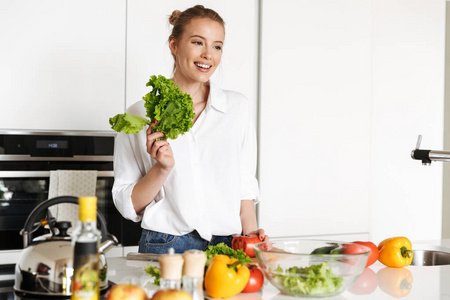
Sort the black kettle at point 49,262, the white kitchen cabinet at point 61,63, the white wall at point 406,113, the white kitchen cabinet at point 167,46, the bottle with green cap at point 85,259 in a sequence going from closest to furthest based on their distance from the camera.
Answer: the bottle with green cap at point 85,259 < the black kettle at point 49,262 < the white kitchen cabinet at point 61,63 < the white kitchen cabinet at point 167,46 < the white wall at point 406,113

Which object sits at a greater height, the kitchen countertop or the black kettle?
the black kettle

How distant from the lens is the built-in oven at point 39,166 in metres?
2.56

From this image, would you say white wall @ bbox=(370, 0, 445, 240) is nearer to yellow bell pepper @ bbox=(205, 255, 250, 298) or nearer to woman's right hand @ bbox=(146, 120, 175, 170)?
woman's right hand @ bbox=(146, 120, 175, 170)

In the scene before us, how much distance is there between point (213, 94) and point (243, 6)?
3.52 feet

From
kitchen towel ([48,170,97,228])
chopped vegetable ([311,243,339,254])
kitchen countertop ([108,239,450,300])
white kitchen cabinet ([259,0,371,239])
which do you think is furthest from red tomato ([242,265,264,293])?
white kitchen cabinet ([259,0,371,239])

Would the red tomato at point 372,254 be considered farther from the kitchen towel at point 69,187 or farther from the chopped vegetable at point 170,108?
the kitchen towel at point 69,187

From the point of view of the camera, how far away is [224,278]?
4.10 ft

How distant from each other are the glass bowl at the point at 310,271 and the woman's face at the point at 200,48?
0.78 meters

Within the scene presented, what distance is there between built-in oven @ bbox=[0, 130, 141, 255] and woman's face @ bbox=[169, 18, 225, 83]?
3.01ft

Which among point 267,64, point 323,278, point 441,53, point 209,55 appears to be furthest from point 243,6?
point 323,278

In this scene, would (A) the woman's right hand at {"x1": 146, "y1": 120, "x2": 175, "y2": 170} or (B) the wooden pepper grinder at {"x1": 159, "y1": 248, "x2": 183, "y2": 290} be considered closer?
(B) the wooden pepper grinder at {"x1": 159, "y1": 248, "x2": 183, "y2": 290}

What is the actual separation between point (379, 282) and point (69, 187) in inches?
63.2

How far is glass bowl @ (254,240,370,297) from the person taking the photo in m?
1.27

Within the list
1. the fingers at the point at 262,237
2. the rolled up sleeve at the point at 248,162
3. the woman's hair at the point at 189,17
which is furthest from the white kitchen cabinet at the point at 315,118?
the fingers at the point at 262,237
